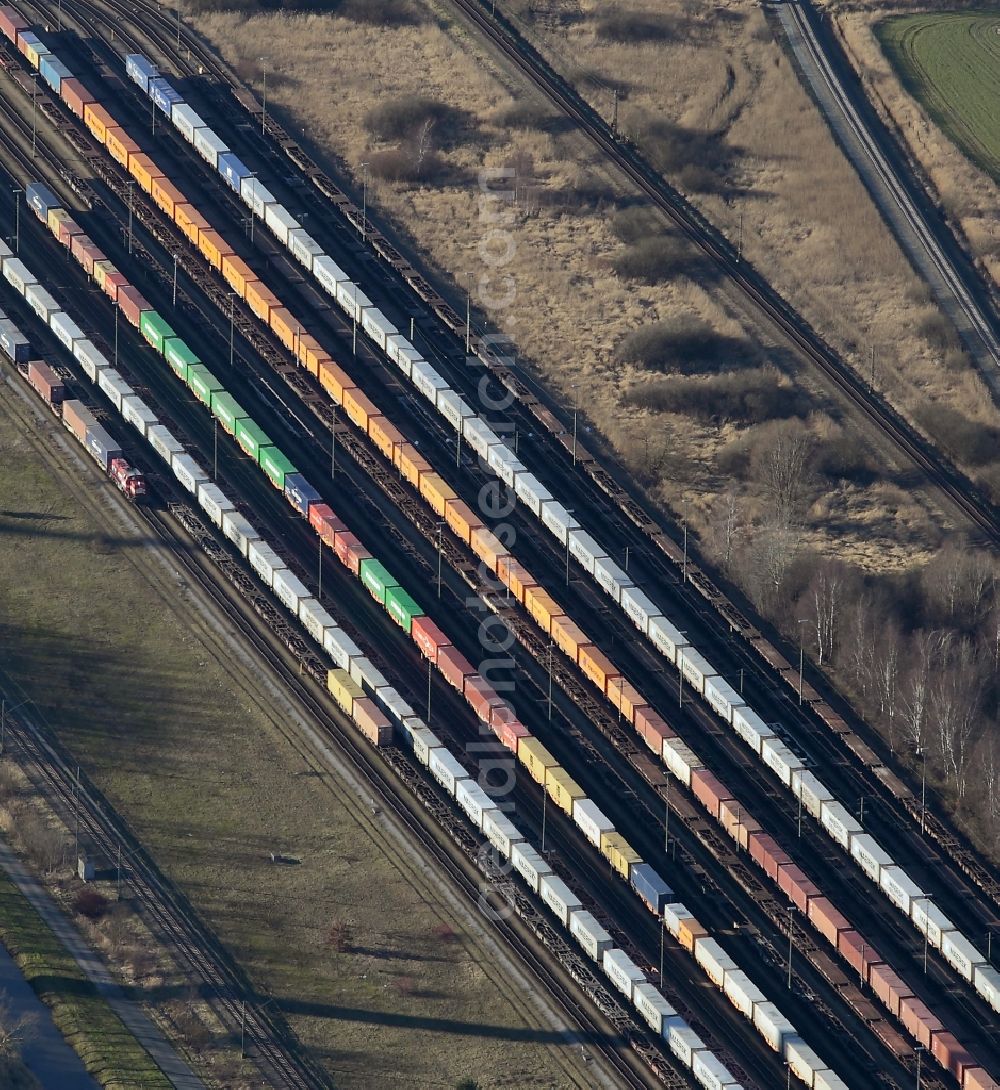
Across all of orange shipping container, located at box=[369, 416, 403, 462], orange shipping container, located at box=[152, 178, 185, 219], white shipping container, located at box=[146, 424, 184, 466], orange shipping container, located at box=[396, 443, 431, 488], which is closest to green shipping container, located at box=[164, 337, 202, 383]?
white shipping container, located at box=[146, 424, 184, 466]

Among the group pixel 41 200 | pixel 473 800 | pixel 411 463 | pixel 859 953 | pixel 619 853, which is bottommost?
pixel 859 953

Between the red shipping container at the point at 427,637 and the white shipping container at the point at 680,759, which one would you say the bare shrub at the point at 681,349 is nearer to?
the red shipping container at the point at 427,637

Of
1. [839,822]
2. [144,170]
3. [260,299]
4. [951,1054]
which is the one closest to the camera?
[951,1054]

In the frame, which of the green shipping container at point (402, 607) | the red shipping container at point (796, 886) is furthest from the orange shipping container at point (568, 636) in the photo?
the red shipping container at point (796, 886)

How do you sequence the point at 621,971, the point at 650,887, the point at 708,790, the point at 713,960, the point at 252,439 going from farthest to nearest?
the point at 252,439 < the point at 708,790 < the point at 650,887 < the point at 713,960 < the point at 621,971

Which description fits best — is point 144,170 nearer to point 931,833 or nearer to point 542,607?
point 542,607

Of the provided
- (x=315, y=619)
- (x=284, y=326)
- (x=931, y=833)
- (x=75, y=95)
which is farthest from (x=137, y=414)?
(x=931, y=833)
